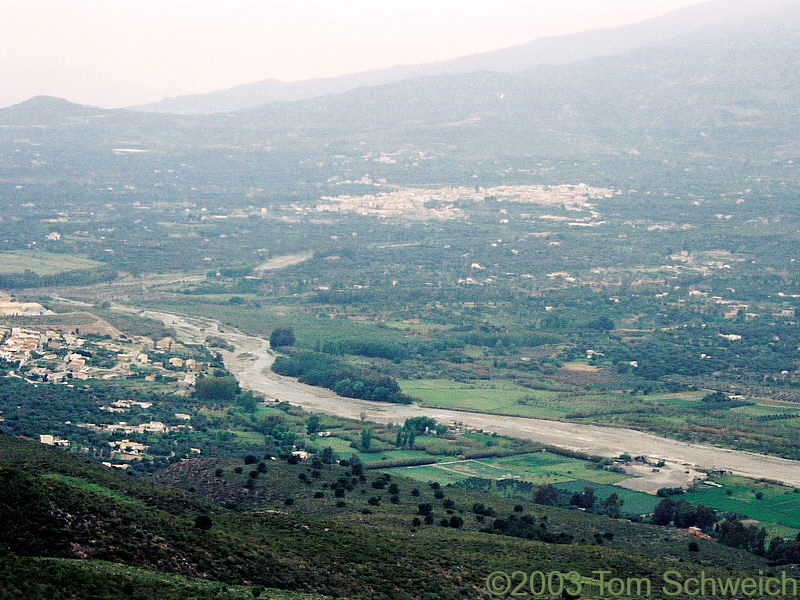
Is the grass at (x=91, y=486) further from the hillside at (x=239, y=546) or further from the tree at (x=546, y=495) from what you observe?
the tree at (x=546, y=495)

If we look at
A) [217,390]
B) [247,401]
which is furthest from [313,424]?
[217,390]

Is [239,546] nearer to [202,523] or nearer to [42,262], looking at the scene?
[202,523]

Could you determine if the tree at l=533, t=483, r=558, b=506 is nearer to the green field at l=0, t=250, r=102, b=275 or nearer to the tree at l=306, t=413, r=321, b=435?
the tree at l=306, t=413, r=321, b=435

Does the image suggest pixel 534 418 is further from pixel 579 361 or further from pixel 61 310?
pixel 61 310

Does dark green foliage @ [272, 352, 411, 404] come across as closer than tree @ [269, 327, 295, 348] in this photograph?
Yes

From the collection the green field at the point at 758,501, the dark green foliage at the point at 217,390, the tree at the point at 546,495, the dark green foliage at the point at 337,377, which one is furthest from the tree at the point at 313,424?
the green field at the point at 758,501

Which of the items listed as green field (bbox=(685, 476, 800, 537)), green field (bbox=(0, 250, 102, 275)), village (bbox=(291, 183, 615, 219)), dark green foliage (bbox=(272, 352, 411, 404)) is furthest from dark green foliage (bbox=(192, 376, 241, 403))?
village (bbox=(291, 183, 615, 219))
